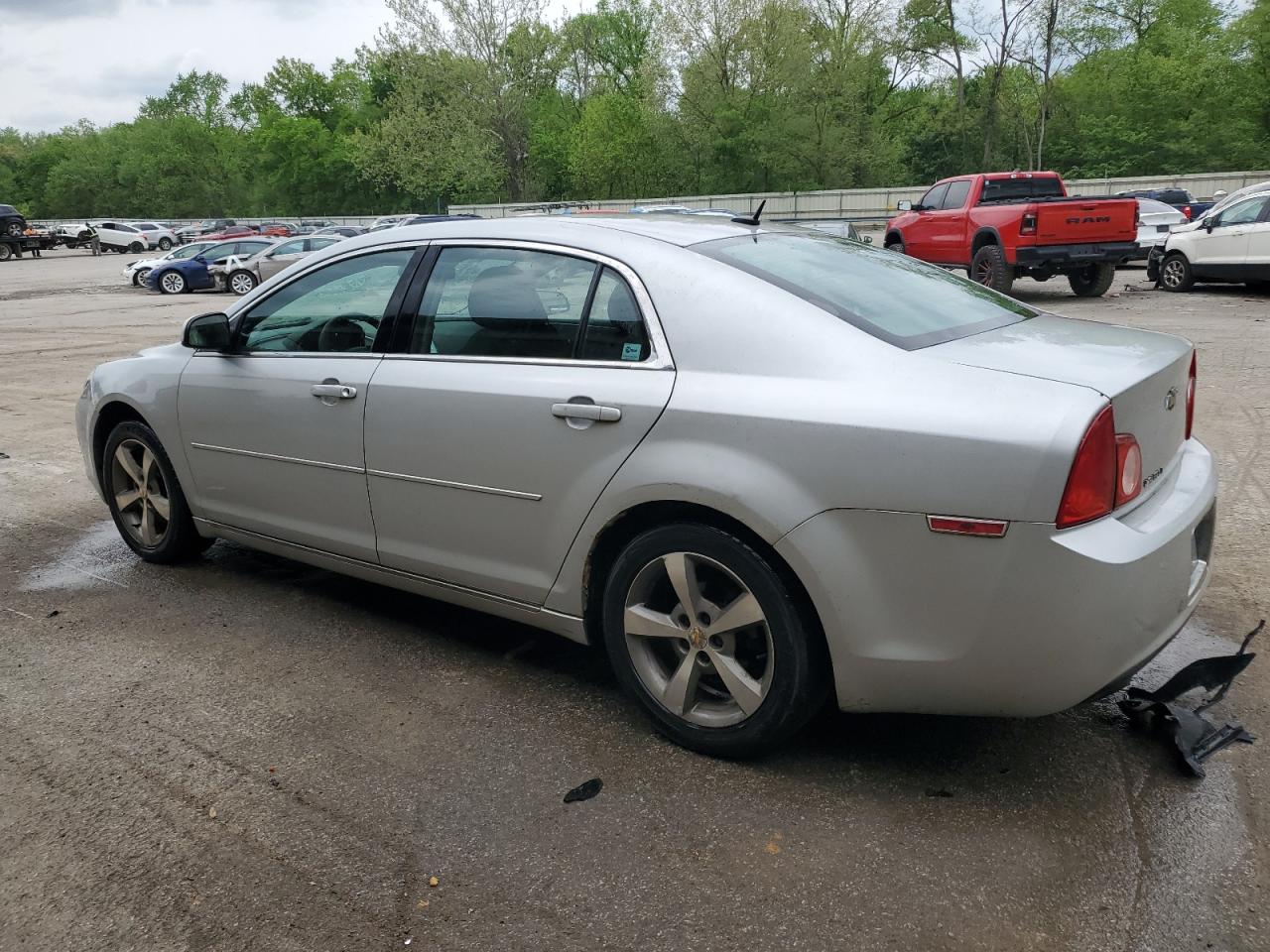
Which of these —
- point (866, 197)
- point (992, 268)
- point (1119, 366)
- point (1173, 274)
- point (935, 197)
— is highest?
point (1119, 366)

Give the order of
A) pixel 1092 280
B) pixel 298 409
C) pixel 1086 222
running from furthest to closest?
pixel 1092 280, pixel 1086 222, pixel 298 409

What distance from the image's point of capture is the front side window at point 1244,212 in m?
15.5

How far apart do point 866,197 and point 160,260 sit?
101 ft

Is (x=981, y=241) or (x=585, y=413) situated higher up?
(x=585, y=413)

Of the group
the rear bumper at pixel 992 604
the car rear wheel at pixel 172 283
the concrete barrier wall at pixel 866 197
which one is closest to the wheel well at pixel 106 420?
the rear bumper at pixel 992 604

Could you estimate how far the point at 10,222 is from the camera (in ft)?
153

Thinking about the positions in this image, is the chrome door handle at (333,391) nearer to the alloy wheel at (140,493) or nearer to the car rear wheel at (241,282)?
the alloy wheel at (140,493)

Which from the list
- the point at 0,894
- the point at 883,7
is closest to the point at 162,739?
the point at 0,894

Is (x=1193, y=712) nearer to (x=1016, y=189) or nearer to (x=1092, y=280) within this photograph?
(x=1092, y=280)

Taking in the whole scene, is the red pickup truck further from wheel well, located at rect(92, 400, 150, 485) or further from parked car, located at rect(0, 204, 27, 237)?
parked car, located at rect(0, 204, 27, 237)

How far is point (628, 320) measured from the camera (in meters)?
3.17

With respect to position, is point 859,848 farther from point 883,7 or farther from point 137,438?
point 883,7

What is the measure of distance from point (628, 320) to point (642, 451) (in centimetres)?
46

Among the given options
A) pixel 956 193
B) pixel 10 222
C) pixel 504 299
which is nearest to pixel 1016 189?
pixel 956 193
